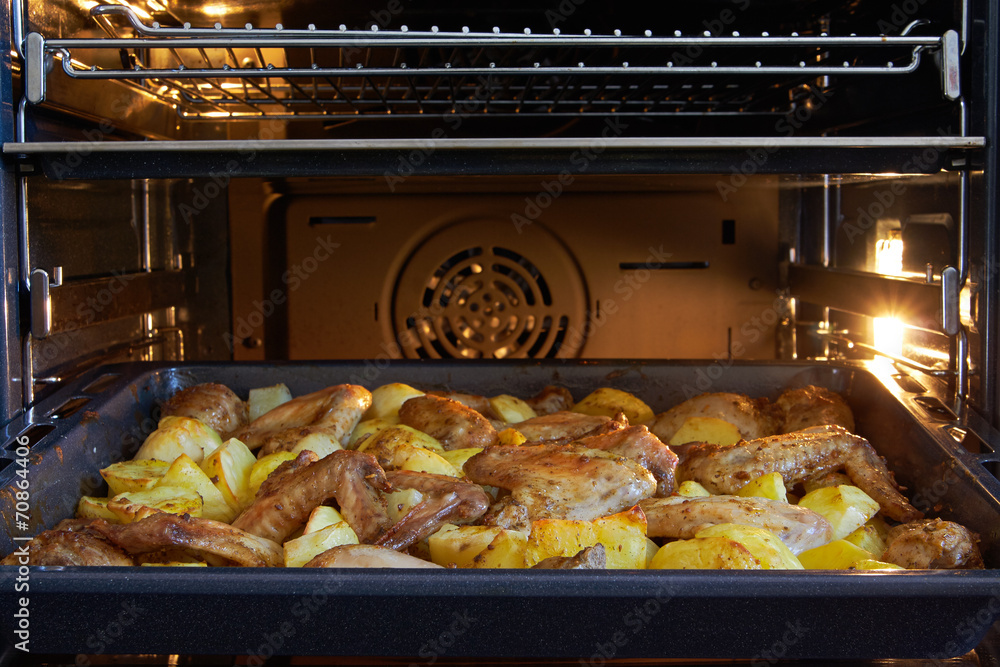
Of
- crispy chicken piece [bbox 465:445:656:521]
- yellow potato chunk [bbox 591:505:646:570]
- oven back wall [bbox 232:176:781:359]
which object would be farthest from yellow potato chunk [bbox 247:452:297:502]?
oven back wall [bbox 232:176:781:359]

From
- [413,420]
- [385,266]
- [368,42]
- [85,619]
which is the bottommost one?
[85,619]

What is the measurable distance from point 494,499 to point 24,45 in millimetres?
1115

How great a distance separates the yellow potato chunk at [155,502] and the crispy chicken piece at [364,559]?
33 centimetres

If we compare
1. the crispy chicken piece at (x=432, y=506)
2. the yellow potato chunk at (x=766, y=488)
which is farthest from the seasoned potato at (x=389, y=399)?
the yellow potato chunk at (x=766, y=488)

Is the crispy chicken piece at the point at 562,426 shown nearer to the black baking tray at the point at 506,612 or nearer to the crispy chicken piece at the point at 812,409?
the crispy chicken piece at the point at 812,409

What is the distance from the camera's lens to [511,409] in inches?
68.0

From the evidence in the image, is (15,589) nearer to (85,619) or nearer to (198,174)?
A: (85,619)

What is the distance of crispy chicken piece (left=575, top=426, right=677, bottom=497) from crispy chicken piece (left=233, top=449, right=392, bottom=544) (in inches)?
15.7

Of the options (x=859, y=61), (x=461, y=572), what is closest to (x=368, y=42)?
(x=461, y=572)

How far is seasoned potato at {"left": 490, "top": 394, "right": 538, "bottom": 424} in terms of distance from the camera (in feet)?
5.62

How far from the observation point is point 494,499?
138 centimetres

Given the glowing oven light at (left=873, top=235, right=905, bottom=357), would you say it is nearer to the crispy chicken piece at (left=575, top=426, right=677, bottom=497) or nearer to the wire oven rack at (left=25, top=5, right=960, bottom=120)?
the wire oven rack at (left=25, top=5, right=960, bottom=120)

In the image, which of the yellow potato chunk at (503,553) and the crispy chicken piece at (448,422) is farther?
the crispy chicken piece at (448,422)

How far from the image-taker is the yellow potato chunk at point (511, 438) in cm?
154
